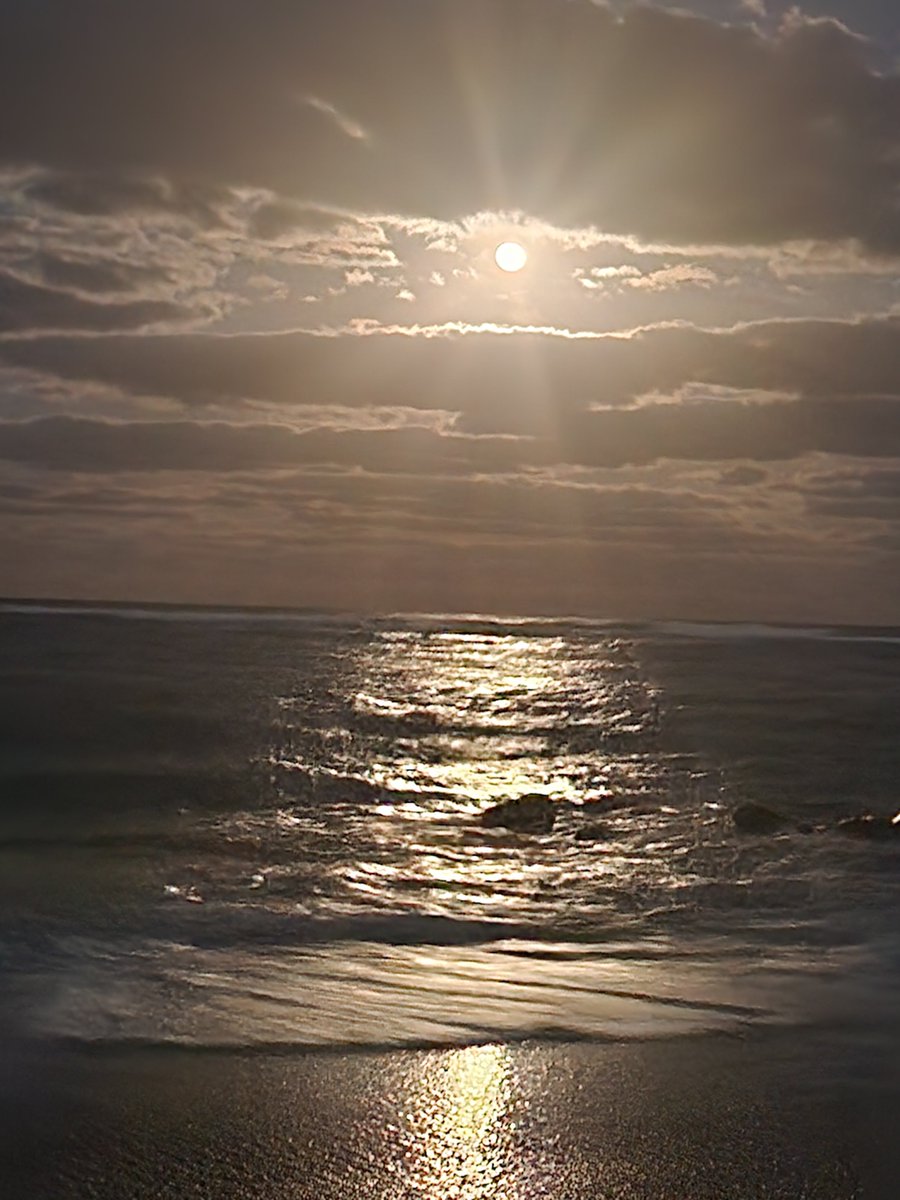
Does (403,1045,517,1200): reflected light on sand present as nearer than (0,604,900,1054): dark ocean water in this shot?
Yes

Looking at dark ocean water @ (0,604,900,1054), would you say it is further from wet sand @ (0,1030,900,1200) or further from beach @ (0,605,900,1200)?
wet sand @ (0,1030,900,1200)

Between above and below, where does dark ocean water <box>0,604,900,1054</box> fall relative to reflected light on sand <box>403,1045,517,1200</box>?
above

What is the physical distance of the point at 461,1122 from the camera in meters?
9.02

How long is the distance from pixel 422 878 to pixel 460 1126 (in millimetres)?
10426

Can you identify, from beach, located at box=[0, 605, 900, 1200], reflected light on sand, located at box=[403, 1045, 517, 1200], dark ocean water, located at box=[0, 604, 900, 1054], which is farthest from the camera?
dark ocean water, located at box=[0, 604, 900, 1054]

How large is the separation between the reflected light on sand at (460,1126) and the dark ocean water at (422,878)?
719mm

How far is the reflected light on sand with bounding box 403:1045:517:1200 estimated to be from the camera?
26.3ft

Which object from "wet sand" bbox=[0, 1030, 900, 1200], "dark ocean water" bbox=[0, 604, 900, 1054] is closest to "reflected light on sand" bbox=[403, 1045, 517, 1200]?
"wet sand" bbox=[0, 1030, 900, 1200]

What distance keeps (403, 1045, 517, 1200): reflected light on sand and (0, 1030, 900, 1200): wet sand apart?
2cm

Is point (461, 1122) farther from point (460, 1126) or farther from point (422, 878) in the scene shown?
point (422, 878)

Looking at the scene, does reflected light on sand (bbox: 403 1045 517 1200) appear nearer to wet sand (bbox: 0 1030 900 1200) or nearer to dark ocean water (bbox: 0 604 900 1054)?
wet sand (bbox: 0 1030 900 1200)

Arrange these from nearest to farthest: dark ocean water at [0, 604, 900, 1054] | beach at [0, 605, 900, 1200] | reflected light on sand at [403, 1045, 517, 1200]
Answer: reflected light on sand at [403, 1045, 517, 1200] < beach at [0, 605, 900, 1200] < dark ocean water at [0, 604, 900, 1054]

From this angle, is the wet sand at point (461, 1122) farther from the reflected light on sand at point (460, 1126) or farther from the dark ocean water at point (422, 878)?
the dark ocean water at point (422, 878)

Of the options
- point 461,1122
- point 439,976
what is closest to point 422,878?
point 439,976
